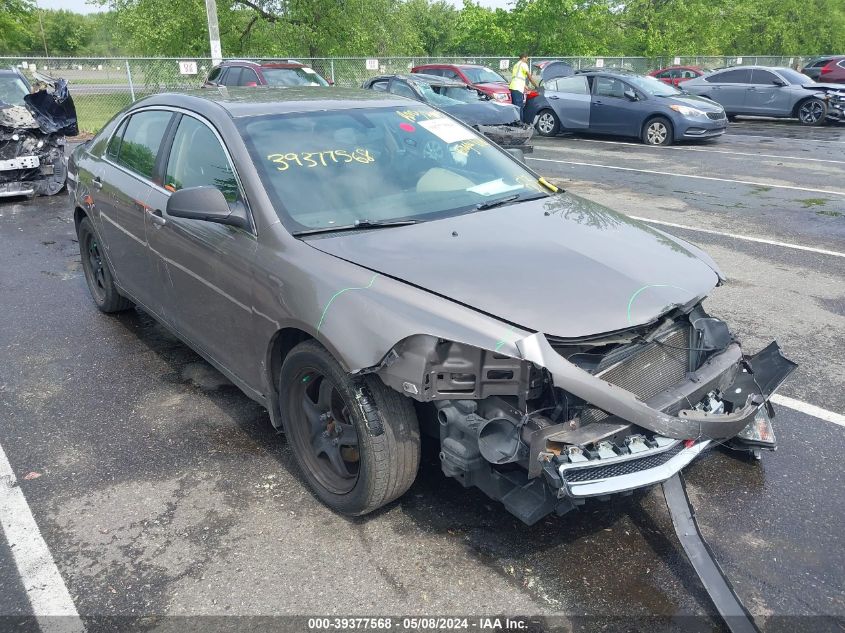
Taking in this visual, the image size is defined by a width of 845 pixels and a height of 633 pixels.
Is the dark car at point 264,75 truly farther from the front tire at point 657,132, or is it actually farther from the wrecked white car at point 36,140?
the front tire at point 657,132

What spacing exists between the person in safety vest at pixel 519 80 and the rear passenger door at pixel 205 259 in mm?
13286

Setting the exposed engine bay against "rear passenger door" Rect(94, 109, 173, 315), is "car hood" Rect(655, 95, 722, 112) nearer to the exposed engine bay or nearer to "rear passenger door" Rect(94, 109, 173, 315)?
"rear passenger door" Rect(94, 109, 173, 315)

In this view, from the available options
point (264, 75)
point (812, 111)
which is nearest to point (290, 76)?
point (264, 75)

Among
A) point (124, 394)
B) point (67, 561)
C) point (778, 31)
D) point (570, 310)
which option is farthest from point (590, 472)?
point (778, 31)

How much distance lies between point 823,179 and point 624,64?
20.6 m

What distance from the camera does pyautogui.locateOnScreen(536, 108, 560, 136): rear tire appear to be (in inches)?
671

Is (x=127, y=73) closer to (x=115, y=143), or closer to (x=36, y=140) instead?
(x=36, y=140)

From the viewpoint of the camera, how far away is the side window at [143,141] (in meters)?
4.24

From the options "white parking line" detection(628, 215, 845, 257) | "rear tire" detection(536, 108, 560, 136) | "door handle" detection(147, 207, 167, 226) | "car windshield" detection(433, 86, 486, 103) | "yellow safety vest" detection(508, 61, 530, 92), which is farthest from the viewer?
"rear tire" detection(536, 108, 560, 136)

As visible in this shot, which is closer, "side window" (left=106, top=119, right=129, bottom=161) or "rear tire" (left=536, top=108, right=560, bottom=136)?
"side window" (left=106, top=119, right=129, bottom=161)

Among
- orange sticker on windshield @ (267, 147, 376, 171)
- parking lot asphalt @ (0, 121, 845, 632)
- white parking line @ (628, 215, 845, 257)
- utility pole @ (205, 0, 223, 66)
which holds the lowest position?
parking lot asphalt @ (0, 121, 845, 632)

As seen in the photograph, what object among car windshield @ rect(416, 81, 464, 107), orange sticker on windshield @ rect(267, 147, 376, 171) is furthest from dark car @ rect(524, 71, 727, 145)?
orange sticker on windshield @ rect(267, 147, 376, 171)

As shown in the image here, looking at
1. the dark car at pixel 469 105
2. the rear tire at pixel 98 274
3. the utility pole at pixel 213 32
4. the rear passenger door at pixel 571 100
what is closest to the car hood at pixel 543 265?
the rear tire at pixel 98 274

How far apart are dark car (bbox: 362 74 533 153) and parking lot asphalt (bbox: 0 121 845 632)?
7.86 m
